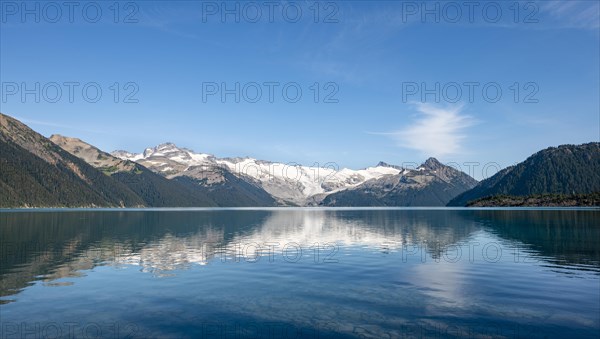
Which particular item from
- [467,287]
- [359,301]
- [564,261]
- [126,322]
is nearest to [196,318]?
[126,322]

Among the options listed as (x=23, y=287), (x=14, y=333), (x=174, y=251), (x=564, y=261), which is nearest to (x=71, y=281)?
(x=23, y=287)

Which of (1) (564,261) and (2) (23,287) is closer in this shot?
(2) (23,287)

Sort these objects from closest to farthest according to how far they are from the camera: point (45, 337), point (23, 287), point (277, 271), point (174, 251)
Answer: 1. point (45, 337)
2. point (23, 287)
3. point (277, 271)
4. point (174, 251)

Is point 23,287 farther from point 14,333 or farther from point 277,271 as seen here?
point 277,271

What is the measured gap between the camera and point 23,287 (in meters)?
41.8

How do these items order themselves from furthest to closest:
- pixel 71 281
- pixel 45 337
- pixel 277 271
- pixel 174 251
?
pixel 174 251 → pixel 277 271 → pixel 71 281 → pixel 45 337

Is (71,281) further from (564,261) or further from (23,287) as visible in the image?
(564,261)

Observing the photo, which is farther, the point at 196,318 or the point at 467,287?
the point at 467,287

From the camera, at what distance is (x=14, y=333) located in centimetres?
2717

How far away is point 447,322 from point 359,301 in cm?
867

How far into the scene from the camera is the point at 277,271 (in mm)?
53438

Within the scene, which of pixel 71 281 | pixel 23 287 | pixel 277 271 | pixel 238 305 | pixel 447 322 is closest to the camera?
pixel 447 322

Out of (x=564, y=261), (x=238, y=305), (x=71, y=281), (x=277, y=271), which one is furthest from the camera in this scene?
(x=564, y=261)

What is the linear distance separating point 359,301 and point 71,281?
1232 inches
